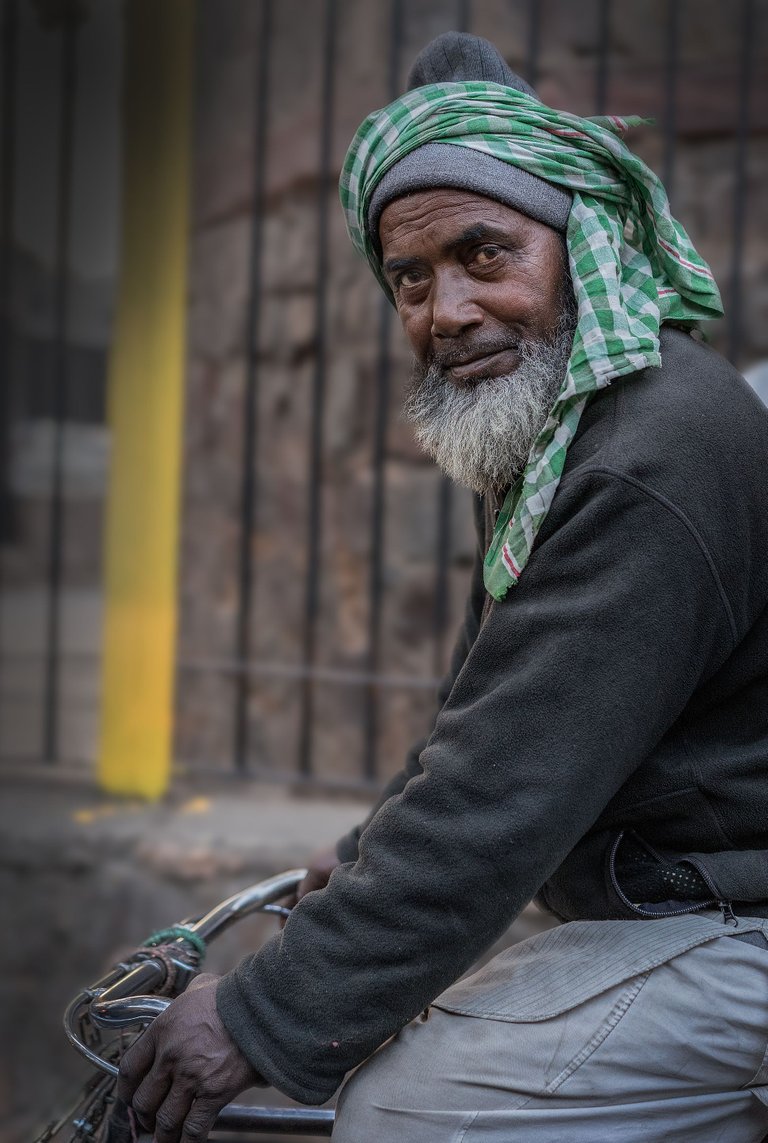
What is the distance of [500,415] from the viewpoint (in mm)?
1745

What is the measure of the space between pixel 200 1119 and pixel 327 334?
8.58 ft

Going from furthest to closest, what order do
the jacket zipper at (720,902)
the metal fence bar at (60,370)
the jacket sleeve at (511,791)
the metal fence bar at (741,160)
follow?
the metal fence bar at (60,370), the metal fence bar at (741,160), the jacket zipper at (720,902), the jacket sleeve at (511,791)

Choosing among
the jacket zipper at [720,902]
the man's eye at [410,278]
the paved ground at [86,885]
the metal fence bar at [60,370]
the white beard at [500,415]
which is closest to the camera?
the jacket zipper at [720,902]

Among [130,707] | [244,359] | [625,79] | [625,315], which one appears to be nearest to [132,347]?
[244,359]

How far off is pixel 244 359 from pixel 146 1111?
2624 mm

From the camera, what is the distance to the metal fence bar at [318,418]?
3.63 m

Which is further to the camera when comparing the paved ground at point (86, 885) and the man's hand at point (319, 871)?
the paved ground at point (86, 885)

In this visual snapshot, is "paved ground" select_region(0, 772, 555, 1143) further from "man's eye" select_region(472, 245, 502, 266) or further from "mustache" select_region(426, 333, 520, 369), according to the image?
"man's eye" select_region(472, 245, 502, 266)

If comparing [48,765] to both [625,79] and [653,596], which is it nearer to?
[625,79]

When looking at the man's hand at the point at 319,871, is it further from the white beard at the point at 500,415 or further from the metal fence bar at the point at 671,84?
the metal fence bar at the point at 671,84

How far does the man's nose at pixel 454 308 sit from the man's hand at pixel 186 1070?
93 centimetres

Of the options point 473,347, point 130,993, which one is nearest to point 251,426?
point 473,347

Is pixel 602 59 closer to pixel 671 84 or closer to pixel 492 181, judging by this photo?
pixel 671 84

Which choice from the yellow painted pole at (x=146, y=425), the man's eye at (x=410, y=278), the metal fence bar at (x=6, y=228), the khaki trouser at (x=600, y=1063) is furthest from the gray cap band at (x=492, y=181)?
the metal fence bar at (x=6, y=228)
